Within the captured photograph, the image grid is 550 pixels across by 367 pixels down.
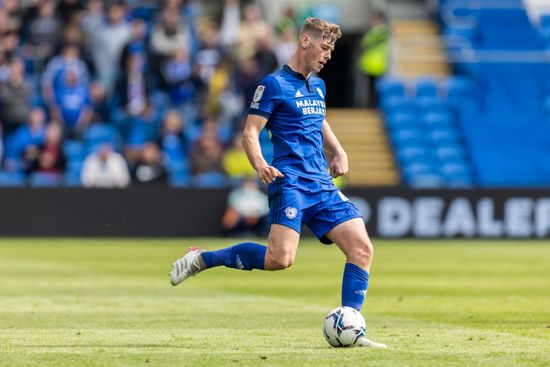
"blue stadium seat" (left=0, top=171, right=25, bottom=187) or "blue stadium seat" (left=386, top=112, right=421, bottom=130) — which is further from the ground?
"blue stadium seat" (left=386, top=112, right=421, bottom=130)

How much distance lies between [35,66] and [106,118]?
72.4 inches

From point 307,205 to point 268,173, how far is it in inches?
19.2

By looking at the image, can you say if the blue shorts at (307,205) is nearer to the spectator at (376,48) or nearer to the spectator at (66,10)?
the spectator at (66,10)

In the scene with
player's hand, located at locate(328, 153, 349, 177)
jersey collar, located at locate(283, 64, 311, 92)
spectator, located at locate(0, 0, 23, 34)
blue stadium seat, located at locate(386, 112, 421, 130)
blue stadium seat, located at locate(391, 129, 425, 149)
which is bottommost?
blue stadium seat, located at locate(391, 129, 425, 149)

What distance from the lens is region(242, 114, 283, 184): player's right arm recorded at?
8977mm

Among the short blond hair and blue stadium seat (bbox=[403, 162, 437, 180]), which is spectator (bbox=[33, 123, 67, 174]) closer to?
blue stadium seat (bbox=[403, 162, 437, 180])

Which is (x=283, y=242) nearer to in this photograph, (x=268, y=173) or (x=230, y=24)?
(x=268, y=173)

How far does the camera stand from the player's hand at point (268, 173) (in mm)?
8953

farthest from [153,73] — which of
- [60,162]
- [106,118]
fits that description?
[60,162]

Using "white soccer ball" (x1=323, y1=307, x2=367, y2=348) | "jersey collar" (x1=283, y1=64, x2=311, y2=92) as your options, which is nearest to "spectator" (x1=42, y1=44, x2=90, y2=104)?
"jersey collar" (x1=283, y1=64, x2=311, y2=92)

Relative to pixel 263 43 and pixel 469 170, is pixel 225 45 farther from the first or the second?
pixel 469 170

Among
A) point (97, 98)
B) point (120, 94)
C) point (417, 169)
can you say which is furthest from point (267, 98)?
point (417, 169)

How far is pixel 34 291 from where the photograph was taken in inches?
547

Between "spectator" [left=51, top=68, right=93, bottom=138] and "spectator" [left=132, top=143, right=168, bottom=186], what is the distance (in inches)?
59.1
